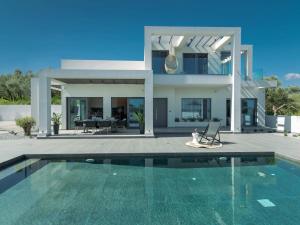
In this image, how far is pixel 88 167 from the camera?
830 centimetres

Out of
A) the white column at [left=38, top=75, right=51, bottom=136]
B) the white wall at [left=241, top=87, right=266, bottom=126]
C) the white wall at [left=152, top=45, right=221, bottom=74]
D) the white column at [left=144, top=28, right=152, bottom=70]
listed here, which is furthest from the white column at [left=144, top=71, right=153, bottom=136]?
the white wall at [left=241, top=87, right=266, bottom=126]

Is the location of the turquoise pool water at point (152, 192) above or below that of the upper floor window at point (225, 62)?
below

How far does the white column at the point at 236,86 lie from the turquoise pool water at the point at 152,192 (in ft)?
23.5

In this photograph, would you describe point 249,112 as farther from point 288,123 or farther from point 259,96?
point 288,123

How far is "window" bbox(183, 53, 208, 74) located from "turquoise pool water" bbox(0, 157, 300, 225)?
36.8 feet

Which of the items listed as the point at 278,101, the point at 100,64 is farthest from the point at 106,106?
the point at 278,101

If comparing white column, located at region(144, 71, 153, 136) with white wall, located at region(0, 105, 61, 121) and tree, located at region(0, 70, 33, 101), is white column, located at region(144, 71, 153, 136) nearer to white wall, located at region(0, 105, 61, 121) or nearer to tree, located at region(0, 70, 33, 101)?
white wall, located at region(0, 105, 61, 121)

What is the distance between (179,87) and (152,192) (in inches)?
546

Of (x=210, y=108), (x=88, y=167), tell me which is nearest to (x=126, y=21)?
(x=210, y=108)

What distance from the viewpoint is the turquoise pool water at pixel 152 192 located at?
4.85 meters

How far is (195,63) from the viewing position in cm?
1928

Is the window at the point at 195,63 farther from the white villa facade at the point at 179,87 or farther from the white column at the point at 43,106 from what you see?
the white column at the point at 43,106

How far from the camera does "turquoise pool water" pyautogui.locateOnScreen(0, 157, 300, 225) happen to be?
4.85 meters

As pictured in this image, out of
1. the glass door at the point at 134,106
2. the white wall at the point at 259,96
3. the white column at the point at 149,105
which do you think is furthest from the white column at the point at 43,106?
the white wall at the point at 259,96
